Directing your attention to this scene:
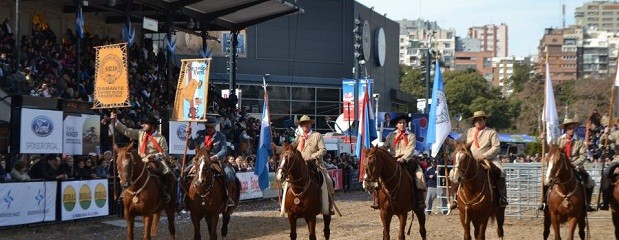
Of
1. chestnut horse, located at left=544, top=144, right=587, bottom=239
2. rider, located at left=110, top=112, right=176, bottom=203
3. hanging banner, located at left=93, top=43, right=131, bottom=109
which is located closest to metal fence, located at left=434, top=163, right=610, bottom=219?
chestnut horse, located at left=544, top=144, right=587, bottom=239

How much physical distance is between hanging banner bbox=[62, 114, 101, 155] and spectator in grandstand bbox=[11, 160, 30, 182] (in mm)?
2051

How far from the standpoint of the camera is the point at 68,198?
23.6m

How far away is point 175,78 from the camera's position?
1671 inches

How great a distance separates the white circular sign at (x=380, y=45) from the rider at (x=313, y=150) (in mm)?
58039

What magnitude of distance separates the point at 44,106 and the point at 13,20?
10.0 metres

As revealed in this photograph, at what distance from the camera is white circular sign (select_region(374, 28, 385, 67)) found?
7711 centimetres

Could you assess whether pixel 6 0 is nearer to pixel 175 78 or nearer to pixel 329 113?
pixel 175 78

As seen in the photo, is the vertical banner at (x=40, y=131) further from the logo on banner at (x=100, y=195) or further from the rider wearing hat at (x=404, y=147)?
the rider wearing hat at (x=404, y=147)

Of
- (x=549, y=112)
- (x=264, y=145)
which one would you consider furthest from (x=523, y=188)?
(x=264, y=145)

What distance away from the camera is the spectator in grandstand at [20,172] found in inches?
882

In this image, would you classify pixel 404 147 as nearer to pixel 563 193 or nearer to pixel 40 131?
pixel 563 193

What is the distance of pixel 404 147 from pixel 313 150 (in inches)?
72.7

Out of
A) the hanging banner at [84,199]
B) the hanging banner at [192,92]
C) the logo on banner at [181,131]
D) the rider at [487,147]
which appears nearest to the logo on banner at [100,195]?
the hanging banner at [84,199]

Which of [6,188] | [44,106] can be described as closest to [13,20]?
[44,106]
